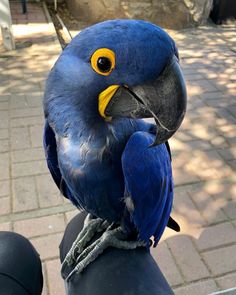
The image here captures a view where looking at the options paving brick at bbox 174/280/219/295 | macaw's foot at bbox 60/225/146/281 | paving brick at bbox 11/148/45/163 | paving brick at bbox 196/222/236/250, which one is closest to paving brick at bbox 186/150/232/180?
paving brick at bbox 196/222/236/250

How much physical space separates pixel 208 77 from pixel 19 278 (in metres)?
3.30

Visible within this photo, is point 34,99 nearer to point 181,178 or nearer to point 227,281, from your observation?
point 181,178

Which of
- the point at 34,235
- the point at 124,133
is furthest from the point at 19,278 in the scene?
the point at 34,235

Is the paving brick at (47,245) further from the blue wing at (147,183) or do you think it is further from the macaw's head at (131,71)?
the macaw's head at (131,71)

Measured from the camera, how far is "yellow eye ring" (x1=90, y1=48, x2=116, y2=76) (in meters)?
0.88

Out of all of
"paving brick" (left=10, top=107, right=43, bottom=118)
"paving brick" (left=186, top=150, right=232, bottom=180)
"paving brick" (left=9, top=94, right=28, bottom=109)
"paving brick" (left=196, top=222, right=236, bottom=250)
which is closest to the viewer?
"paving brick" (left=196, top=222, right=236, bottom=250)

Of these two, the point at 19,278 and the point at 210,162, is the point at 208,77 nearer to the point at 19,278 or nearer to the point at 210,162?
the point at 210,162

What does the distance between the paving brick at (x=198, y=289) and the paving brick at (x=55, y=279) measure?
58 cm

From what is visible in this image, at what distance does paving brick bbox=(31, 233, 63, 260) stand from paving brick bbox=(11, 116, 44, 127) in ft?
3.98

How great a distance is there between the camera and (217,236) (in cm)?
210

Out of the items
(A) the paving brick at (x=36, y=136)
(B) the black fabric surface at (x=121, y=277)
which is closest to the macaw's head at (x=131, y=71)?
(B) the black fabric surface at (x=121, y=277)

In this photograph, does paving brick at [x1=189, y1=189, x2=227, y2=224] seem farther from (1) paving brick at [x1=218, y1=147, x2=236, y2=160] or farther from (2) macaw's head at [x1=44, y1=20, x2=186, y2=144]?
(2) macaw's head at [x1=44, y1=20, x2=186, y2=144]

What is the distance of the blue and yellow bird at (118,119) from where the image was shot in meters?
0.89

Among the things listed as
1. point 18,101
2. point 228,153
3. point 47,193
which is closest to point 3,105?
point 18,101
